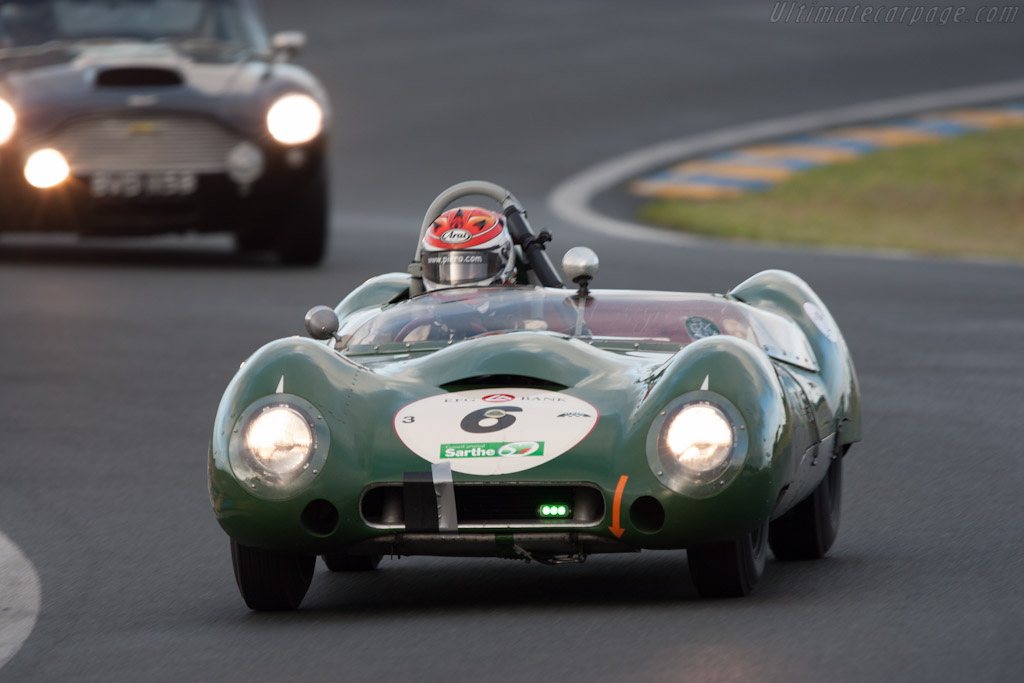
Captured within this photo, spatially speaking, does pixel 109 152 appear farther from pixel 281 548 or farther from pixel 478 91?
pixel 478 91

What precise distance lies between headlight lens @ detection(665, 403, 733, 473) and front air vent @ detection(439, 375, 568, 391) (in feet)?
1.51

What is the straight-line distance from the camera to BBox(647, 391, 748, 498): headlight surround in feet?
17.2

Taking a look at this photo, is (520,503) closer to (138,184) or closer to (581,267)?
(581,267)

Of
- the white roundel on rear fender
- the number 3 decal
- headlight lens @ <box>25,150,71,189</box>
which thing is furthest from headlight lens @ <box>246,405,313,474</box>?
headlight lens @ <box>25,150,71,189</box>

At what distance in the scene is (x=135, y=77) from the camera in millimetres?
13047

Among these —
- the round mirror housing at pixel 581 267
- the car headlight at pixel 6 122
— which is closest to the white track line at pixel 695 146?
the car headlight at pixel 6 122

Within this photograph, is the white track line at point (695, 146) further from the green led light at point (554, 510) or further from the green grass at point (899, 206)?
the green led light at point (554, 510)

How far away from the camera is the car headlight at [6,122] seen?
12.9 m

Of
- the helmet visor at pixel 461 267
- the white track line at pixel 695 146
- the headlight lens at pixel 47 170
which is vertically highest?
the helmet visor at pixel 461 267

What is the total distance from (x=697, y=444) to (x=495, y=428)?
0.52m

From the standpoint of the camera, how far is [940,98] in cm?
2755

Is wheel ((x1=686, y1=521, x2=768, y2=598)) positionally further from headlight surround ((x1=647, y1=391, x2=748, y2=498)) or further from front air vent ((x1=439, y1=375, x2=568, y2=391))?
front air vent ((x1=439, y1=375, x2=568, y2=391))

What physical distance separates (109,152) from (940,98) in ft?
55.4

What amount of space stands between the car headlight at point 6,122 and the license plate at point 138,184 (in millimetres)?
576
